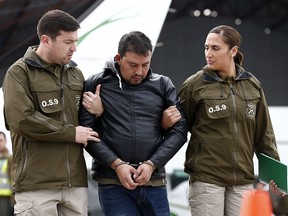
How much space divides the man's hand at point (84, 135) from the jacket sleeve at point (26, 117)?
0.09 feet

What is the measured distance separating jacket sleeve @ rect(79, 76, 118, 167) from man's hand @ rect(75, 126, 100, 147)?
0.20 ft

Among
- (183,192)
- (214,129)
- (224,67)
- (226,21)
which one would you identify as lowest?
(183,192)

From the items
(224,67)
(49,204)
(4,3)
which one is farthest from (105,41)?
(49,204)

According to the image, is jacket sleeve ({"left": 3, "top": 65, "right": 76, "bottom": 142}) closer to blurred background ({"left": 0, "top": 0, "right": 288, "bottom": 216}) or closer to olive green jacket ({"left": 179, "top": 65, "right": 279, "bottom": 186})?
olive green jacket ({"left": 179, "top": 65, "right": 279, "bottom": 186})

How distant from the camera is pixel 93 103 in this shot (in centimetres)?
389

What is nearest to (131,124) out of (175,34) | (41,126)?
(41,126)

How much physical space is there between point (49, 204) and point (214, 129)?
1.08m

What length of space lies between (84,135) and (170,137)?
1.64 feet

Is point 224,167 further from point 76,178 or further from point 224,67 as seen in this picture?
point 76,178

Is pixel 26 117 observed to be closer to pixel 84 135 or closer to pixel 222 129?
pixel 84 135

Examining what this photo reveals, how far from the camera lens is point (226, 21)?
11336 mm

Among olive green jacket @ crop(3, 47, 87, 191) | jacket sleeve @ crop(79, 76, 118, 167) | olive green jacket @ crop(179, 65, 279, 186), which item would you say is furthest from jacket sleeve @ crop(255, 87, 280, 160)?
olive green jacket @ crop(3, 47, 87, 191)

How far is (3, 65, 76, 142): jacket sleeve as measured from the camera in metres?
3.68

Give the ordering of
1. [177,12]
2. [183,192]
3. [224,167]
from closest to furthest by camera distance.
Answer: [224,167], [183,192], [177,12]
